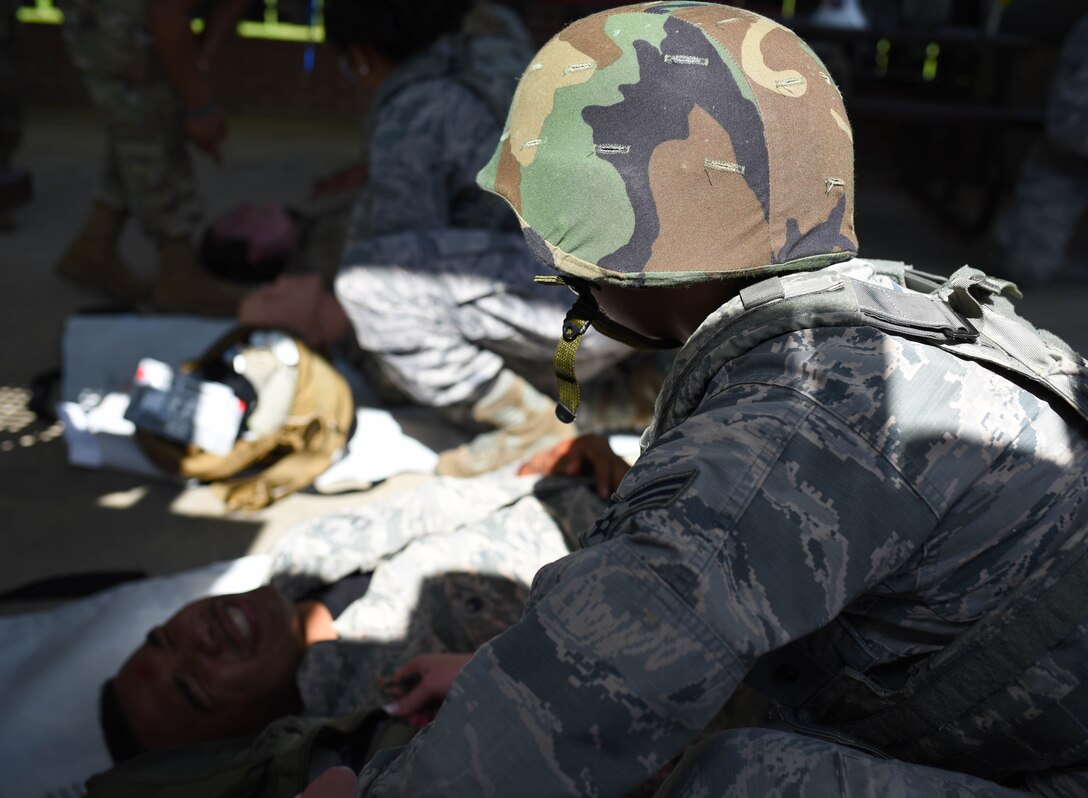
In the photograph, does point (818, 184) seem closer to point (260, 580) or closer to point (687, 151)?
point (687, 151)

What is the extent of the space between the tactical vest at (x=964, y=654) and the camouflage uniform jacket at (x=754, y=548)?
0.02 metres

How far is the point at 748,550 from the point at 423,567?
125 cm

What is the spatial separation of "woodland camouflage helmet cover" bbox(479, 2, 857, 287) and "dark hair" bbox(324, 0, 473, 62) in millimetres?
1864

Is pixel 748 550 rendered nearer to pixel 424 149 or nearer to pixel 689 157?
pixel 689 157

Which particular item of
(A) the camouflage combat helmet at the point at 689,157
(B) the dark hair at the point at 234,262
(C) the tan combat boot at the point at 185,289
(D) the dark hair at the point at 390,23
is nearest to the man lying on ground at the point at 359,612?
(A) the camouflage combat helmet at the point at 689,157

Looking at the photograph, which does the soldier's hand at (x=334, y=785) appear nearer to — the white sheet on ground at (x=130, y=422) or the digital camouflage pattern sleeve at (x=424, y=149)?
the white sheet on ground at (x=130, y=422)

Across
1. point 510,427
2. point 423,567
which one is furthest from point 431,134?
point 423,567

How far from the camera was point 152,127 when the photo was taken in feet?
13.2

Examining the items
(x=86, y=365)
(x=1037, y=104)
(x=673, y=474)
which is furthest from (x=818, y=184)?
(x=1037, y=104)

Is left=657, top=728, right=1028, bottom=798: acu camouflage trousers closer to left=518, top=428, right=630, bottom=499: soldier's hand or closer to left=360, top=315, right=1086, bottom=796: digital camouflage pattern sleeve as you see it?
left=360, top=315, right=1086, bottom=796: digital camouflage pattern sleeve

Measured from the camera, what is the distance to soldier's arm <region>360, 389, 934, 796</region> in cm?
96

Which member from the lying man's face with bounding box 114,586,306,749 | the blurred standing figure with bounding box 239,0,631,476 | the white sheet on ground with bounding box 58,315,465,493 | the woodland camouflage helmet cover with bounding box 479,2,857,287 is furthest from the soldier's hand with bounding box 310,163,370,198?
the woodland camouflage helmet cover with bounding box 479,2,857,287

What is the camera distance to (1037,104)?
7.21m

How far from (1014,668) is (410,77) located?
2.40 m
